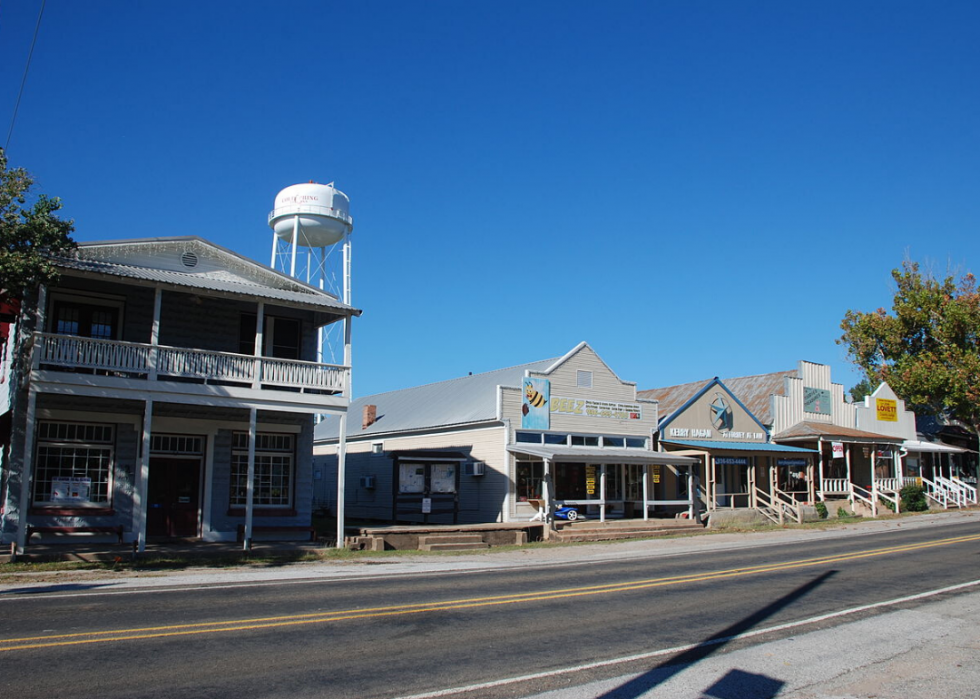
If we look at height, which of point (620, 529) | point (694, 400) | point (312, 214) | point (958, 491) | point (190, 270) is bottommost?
point (620, 529)

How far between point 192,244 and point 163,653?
14.9 meters

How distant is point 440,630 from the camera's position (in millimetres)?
9781

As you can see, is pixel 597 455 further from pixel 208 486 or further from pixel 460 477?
pixel 208 486

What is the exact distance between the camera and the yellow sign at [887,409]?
4297 centimetres

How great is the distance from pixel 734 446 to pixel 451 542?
1556cm

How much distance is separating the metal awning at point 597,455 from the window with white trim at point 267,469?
7698 mm

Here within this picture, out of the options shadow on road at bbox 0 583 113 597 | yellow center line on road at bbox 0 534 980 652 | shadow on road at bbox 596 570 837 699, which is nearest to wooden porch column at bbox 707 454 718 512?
yellow center line on road at bbox 0 534 980 652

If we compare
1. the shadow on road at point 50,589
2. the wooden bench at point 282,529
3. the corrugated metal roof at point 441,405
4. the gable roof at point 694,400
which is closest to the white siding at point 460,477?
the corrugated metal roof at point 441,405

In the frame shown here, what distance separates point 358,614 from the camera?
35.2 ft

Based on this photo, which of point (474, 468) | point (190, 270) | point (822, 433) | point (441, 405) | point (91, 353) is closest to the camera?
point (91, 353)

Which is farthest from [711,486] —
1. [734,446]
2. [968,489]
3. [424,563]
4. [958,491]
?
[968,489]

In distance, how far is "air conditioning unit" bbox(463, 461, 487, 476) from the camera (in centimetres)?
2830

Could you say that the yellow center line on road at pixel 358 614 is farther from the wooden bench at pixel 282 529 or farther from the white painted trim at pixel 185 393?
the wooden bench at pixel 282 529

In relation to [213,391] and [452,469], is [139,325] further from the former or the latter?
[452,469]
